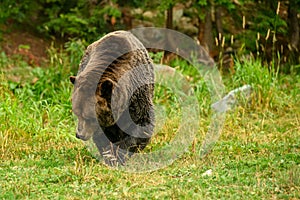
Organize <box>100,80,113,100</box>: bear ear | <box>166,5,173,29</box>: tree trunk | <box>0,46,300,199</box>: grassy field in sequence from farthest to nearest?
<box>166,5,173,29</box>: tree trunk → <box>100,80,113,100</box>: bear ear → <box>0,46,300,199</box>: grassy field

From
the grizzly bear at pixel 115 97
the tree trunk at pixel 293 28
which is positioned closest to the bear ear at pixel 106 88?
the grizzly bear at pixel 115 97

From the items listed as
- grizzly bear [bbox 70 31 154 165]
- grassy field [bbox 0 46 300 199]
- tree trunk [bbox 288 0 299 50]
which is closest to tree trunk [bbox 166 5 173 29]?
grassy field [bbox 0 46 300 199]

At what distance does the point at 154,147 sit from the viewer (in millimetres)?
7105

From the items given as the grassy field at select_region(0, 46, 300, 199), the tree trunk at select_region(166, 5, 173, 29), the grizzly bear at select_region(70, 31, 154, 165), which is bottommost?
the grassy field at select_region(0, 46, 300, 199)

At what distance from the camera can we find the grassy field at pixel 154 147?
5352 millimetres

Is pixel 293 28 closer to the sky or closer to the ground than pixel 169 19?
closer to the ground

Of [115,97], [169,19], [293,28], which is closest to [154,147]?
[115,97]

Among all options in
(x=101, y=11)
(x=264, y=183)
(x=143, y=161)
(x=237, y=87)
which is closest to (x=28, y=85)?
(x=101, y=11)

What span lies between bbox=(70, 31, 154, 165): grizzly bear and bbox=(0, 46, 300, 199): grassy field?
370 mm

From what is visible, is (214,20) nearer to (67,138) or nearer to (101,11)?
(101,11)

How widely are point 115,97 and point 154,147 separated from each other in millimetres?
1670

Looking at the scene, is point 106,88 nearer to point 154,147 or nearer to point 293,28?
point 154,147

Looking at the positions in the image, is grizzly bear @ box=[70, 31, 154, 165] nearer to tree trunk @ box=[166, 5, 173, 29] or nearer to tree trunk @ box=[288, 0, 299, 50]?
tree trunk @ box=[166, 5, 173, 29]

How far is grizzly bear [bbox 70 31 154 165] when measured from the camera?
5613 millimetres
